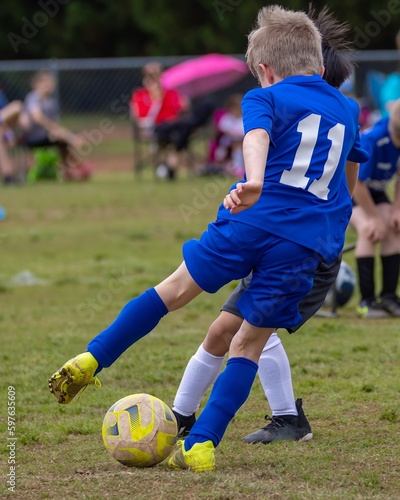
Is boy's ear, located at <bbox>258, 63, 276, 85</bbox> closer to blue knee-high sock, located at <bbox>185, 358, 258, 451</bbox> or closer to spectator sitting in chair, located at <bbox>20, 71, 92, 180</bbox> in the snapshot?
blue knee-high sock, located at <bbox>185, 358, 258, 451</bbox>

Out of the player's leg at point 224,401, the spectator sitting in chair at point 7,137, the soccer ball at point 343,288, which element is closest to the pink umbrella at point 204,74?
the spectator sitting in chair at point 7,137

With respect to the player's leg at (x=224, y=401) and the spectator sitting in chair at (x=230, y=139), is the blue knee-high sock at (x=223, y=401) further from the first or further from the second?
the spectator sitting in chair at (x=230, y=139)

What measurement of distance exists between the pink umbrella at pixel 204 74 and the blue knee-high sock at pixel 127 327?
15.2 metres

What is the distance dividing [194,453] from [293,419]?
0.68 m

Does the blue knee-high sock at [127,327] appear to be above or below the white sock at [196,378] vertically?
above

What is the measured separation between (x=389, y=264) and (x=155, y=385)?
2.59 metres

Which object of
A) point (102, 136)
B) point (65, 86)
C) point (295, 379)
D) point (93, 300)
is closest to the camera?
point (295, 379)

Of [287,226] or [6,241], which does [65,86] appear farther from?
[287,226]

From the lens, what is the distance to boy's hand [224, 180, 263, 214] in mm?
3090

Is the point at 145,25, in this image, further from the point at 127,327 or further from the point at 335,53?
the point at 127,327

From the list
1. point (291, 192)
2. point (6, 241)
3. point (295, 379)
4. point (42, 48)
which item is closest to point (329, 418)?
point (295, 379)

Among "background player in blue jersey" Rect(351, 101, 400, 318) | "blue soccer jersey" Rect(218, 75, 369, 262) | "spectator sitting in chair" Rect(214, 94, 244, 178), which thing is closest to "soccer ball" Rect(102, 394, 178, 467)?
"blue soccer jersey" Rect(218, 75, 369, 262)

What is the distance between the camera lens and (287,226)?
11.0 ft

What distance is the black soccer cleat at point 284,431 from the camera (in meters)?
3.87
